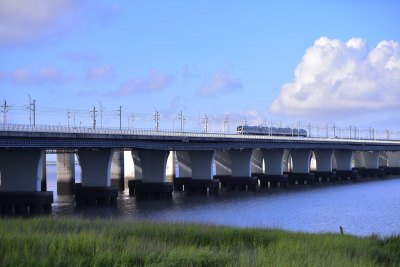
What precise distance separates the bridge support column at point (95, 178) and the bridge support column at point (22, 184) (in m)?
9.67

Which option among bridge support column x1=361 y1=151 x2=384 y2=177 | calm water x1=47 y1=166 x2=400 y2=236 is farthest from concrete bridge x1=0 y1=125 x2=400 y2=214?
bridge support column x1=361 y1=151 x2=384 y2=177

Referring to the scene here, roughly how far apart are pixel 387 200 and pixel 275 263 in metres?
63.3

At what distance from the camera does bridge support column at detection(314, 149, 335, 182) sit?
Result: 126500 millimetres

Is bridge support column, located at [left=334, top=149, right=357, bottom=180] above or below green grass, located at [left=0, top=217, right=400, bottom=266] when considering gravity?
above

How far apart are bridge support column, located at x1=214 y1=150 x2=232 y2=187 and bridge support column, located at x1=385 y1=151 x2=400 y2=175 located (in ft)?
243

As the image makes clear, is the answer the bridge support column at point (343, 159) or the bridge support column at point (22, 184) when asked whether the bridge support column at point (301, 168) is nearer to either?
the bridge support column at point (343, 159)

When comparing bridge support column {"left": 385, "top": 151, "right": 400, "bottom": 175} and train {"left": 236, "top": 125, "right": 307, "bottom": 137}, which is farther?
bridge support column {"left": 385, "top": 151, "right": 400, "bottom": 175}

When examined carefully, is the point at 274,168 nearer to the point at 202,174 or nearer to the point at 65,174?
the point at 202,174

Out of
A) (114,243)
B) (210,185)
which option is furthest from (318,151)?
(114,243)

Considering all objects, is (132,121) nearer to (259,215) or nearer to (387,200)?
(259,215)

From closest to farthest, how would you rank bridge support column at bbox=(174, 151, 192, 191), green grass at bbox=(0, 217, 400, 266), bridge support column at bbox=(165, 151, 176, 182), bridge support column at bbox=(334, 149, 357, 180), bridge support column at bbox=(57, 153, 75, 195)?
green grass at bbox=(0, 217, 400, 266) < bridge support column at bbox=(57, 153, 75, 195) < bridge support column at bbox=(174, 151, 192, 191) < bridge support column at bbox=(165, 151, 176, 182) < bridge support column at bbox=(334, 149, 357, 180)

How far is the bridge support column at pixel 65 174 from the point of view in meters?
91.1

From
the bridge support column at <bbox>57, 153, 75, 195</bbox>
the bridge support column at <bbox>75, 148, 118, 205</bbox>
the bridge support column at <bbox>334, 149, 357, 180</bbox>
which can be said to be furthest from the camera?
the bridge support column at <bbox>334, 149, 357, 180</bbox>

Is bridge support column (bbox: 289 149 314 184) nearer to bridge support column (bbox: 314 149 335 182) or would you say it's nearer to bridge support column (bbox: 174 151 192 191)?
bridge support column (bbox: 314 149 335 182)
